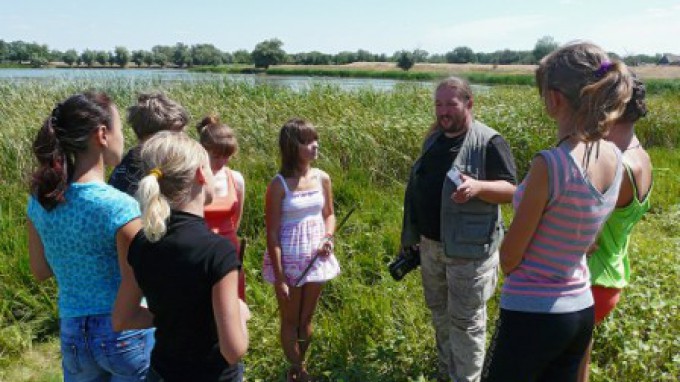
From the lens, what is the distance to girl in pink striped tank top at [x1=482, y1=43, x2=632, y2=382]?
69.5 inches

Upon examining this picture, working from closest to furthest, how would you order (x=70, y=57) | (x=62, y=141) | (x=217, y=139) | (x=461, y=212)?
(x=62, y=141) < (x=461, y=212) < (x=217, y=139) < (x=70, y=57)

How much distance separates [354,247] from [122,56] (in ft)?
180

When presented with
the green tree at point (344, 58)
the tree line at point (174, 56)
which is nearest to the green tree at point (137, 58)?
the tree line at point (174, 56)

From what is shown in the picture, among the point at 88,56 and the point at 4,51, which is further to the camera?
the point at 88,56

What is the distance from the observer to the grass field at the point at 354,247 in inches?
132

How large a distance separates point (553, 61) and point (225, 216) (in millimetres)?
1922

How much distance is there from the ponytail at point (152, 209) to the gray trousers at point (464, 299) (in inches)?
70.4

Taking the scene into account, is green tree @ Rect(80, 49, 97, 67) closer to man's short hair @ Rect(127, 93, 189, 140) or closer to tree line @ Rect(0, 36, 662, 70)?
tree line @ Rect(0, 36, 662, 70)

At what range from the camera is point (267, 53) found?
63.9m

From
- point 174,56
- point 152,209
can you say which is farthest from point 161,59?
point 152,209

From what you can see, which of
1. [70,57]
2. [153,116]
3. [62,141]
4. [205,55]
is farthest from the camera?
[205,55]

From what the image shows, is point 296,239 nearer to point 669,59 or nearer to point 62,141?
point 62,141

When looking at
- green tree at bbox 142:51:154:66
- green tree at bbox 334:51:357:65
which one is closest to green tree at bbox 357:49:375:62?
green tree at bbox 334:51:357:65

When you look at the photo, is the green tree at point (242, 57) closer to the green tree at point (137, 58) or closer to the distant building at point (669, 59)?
the green tree at point (137, 58)
